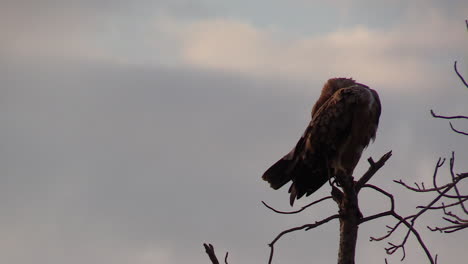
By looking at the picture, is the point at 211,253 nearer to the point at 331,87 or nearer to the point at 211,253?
the point at 211,253

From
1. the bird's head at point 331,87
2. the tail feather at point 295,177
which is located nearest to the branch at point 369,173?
the tail feather at point 295,177

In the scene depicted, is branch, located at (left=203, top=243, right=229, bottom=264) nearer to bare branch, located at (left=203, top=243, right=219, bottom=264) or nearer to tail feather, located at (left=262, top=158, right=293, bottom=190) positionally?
bare branch, located at (left=203, top=243, right=219, bottom=264)

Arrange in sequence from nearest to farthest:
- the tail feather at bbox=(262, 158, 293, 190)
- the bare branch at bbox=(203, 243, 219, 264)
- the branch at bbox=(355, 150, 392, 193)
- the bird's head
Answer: the bare branch at bbox=(203, 243, 219, 264)
the branch at bbox=(355, 150, 392, 193)
the tail feather at bbox=(262, 158, 293, 190)
the bird's head

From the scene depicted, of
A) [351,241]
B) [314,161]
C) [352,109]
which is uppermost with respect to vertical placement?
[352,109]

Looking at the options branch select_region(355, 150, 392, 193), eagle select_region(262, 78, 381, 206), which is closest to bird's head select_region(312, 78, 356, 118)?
eagle select_region(262, 78, 381, 206)

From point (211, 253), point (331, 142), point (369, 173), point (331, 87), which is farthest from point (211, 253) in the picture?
point (331, 87)

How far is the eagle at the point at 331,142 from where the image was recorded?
809cm

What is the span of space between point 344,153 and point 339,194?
2314mm

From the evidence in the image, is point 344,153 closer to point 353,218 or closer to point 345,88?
point 345,88

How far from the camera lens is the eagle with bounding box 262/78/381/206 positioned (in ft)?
26.5

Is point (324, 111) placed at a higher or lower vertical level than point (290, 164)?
higher

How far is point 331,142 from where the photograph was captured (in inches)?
328

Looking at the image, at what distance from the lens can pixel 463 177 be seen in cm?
496

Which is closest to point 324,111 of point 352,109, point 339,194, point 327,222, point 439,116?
point 352,109
